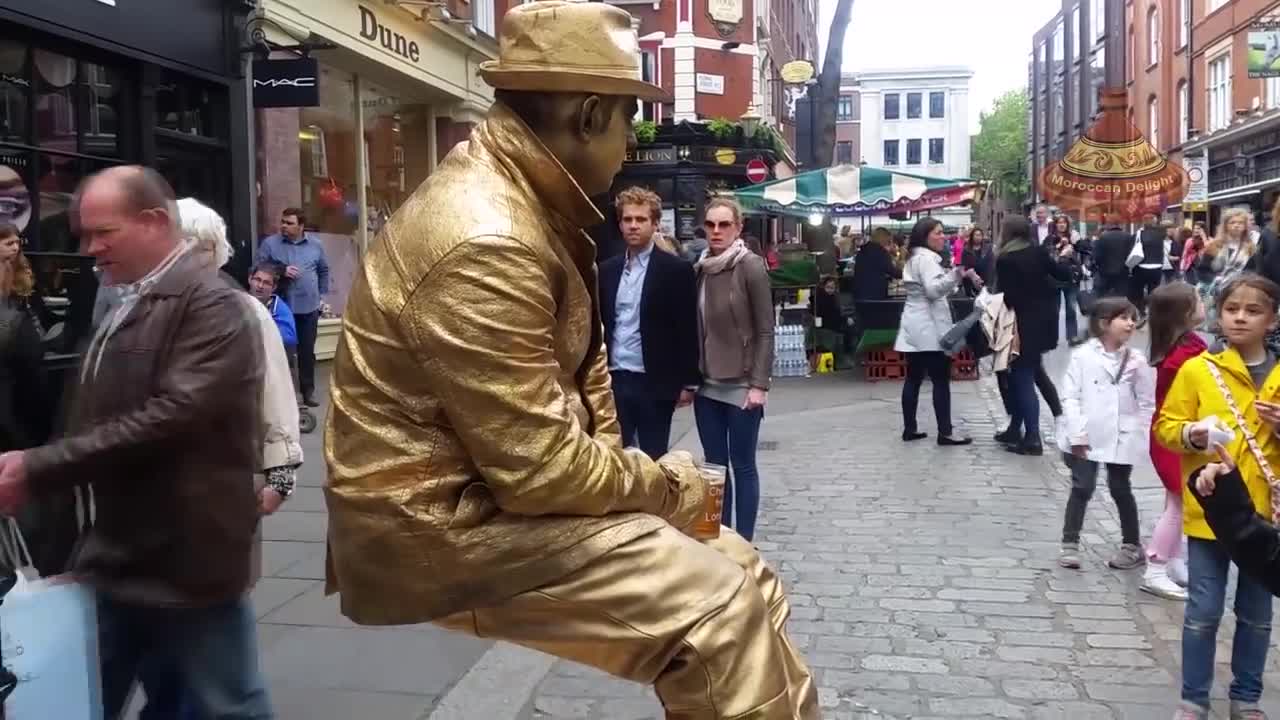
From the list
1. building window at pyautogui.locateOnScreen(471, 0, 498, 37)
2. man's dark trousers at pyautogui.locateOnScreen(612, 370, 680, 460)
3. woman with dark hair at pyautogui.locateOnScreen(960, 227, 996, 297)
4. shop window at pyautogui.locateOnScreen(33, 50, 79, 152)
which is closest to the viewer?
man's dark trousers at pyautogui.locateOnScreen(612, 370, 680, 460)

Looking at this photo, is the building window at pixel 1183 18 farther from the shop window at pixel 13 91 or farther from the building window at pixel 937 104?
the building window at pixel 937 104

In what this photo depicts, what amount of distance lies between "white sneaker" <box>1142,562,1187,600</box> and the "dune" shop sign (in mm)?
11128

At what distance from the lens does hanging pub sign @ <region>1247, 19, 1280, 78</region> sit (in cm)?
2525

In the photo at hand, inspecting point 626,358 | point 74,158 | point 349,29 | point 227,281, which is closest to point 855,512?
point 626,358

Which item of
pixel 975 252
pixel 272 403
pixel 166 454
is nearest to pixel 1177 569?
pixel 272 403

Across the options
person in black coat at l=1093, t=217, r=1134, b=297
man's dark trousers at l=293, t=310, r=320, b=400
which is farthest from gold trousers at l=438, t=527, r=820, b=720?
person in black coat at l=1093, t=217, r=1134, b=297

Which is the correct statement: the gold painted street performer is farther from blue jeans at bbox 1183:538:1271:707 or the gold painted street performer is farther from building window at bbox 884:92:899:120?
building window at bbox 884:92:899:120

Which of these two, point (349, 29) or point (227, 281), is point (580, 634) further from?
point (349, 29)

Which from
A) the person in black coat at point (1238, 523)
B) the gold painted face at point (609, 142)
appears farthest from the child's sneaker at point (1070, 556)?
the gold painted face at point (609, 142)

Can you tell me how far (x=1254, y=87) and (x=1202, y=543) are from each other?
3333 centimetres

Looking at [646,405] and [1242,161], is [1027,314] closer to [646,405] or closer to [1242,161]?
[646,405]

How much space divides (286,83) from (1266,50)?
22525mm

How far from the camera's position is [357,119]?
50.1 ft

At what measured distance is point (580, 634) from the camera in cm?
223
